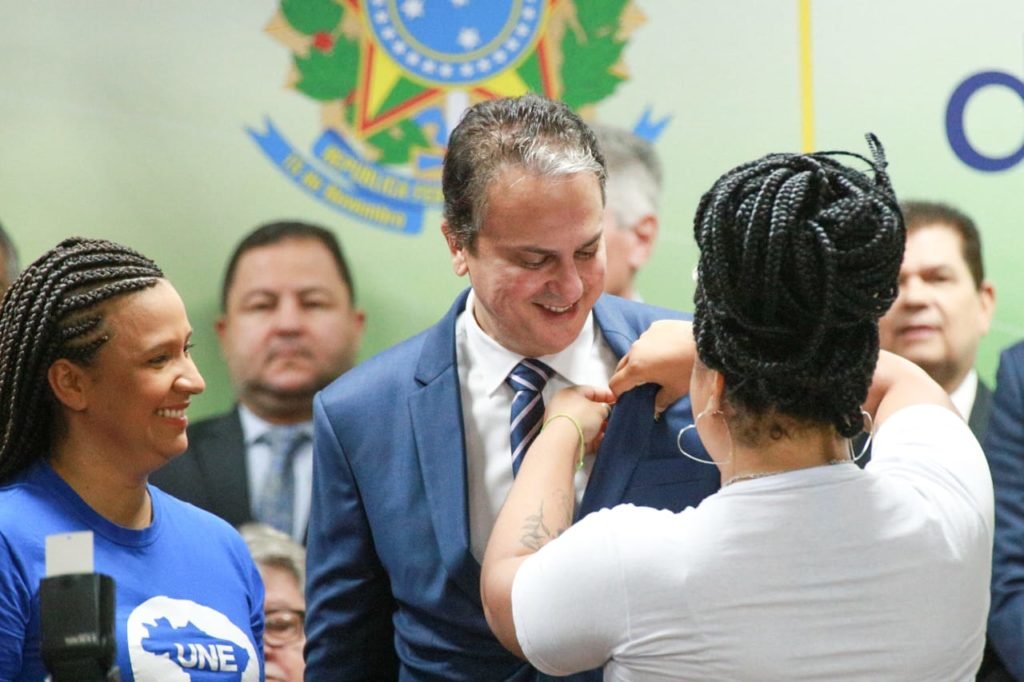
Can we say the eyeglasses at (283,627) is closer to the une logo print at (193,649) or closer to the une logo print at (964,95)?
the une logo print at (193,649)

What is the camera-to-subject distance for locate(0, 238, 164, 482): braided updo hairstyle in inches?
86.7

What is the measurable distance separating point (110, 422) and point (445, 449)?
55 centimetres

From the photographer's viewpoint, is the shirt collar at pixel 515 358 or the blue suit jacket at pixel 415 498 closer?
the blue suit jacket at pixel 415 498

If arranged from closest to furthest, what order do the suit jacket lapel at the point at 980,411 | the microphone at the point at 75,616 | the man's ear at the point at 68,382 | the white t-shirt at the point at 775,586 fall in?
the microphone at the point at 75,616 → the white t-shirt at the point at 775,586 → the man's ear at the point at 68,382 → the suit jacket lapel at the point at 980,411

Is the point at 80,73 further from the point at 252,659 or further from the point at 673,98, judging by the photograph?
the point at 252,659

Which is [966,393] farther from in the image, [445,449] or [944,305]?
[445,449]

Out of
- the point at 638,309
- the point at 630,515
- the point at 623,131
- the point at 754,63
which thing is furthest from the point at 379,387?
the point at 754,63

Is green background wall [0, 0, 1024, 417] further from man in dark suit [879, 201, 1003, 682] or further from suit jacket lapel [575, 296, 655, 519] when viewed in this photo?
suit jacket lapel [575, 296, 655, 519]

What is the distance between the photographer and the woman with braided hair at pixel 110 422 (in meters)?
2.18

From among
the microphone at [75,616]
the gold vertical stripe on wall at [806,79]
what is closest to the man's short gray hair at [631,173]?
the gold vertical stripe on wall at [806,79]

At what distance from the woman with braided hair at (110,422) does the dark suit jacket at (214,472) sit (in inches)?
49.7

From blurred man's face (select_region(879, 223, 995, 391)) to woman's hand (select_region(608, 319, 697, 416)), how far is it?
61.1 inches

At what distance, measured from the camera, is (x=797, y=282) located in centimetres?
163

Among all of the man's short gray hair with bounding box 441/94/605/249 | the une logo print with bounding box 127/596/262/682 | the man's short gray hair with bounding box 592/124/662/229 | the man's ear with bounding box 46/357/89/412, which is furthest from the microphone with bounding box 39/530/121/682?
the man's short gray hair with bounding box 592/124/662/229
